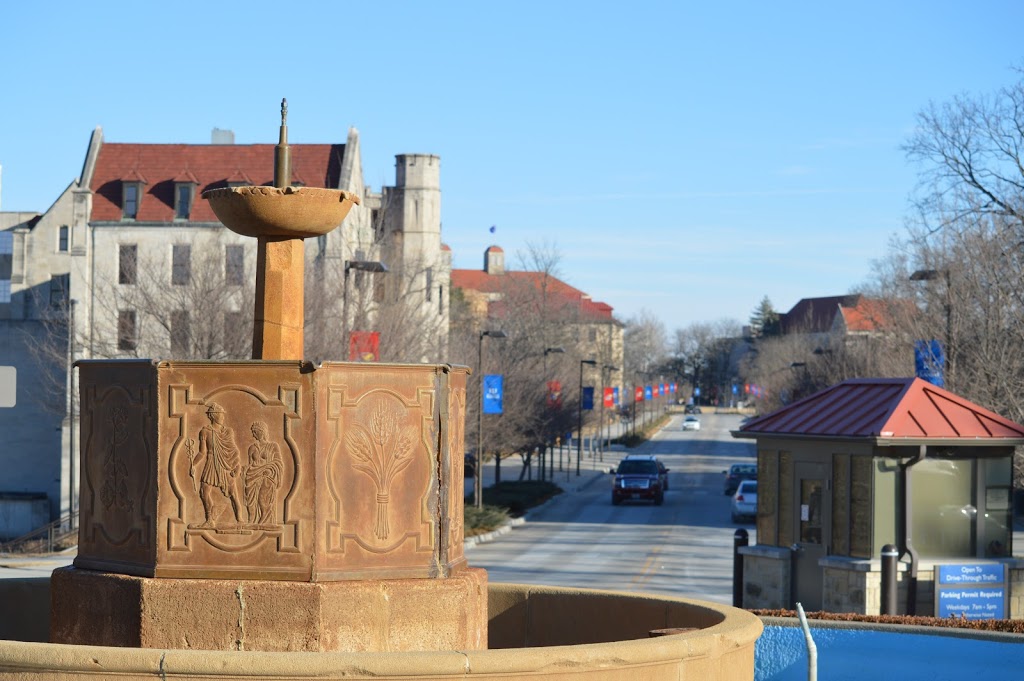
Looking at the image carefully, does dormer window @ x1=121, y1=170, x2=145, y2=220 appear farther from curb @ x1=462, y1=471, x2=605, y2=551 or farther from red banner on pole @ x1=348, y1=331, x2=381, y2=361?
red banner on pole @ x1=348, y1=331, x2=381, y2=361

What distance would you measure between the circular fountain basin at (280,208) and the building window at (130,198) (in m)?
47.7

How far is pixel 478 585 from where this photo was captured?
29.2ft

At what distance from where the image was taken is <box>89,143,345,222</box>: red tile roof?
55094 mm

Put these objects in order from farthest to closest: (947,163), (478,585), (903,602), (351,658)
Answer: (947,163), (903,602), (478,585), (351,658)

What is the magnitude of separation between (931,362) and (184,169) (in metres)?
33.3

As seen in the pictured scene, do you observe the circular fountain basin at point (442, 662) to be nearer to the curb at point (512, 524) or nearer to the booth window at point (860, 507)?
the booth window at point (860, 507)

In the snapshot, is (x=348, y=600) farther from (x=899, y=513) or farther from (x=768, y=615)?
(x=899, y=513)

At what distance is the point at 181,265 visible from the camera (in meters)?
42.3

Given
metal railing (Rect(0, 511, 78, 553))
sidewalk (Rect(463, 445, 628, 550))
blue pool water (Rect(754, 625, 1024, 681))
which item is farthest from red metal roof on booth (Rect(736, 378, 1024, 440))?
metal railing (Rect(0, 511, 78, 553))

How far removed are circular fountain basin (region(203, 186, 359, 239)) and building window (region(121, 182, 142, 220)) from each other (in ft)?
157

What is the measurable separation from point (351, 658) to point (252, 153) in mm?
51392

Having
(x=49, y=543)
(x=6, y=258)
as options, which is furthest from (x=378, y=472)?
(x=6, y=258)

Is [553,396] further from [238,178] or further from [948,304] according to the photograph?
[948,304]

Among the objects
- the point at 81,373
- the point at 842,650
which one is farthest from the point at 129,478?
the point at 842,650
